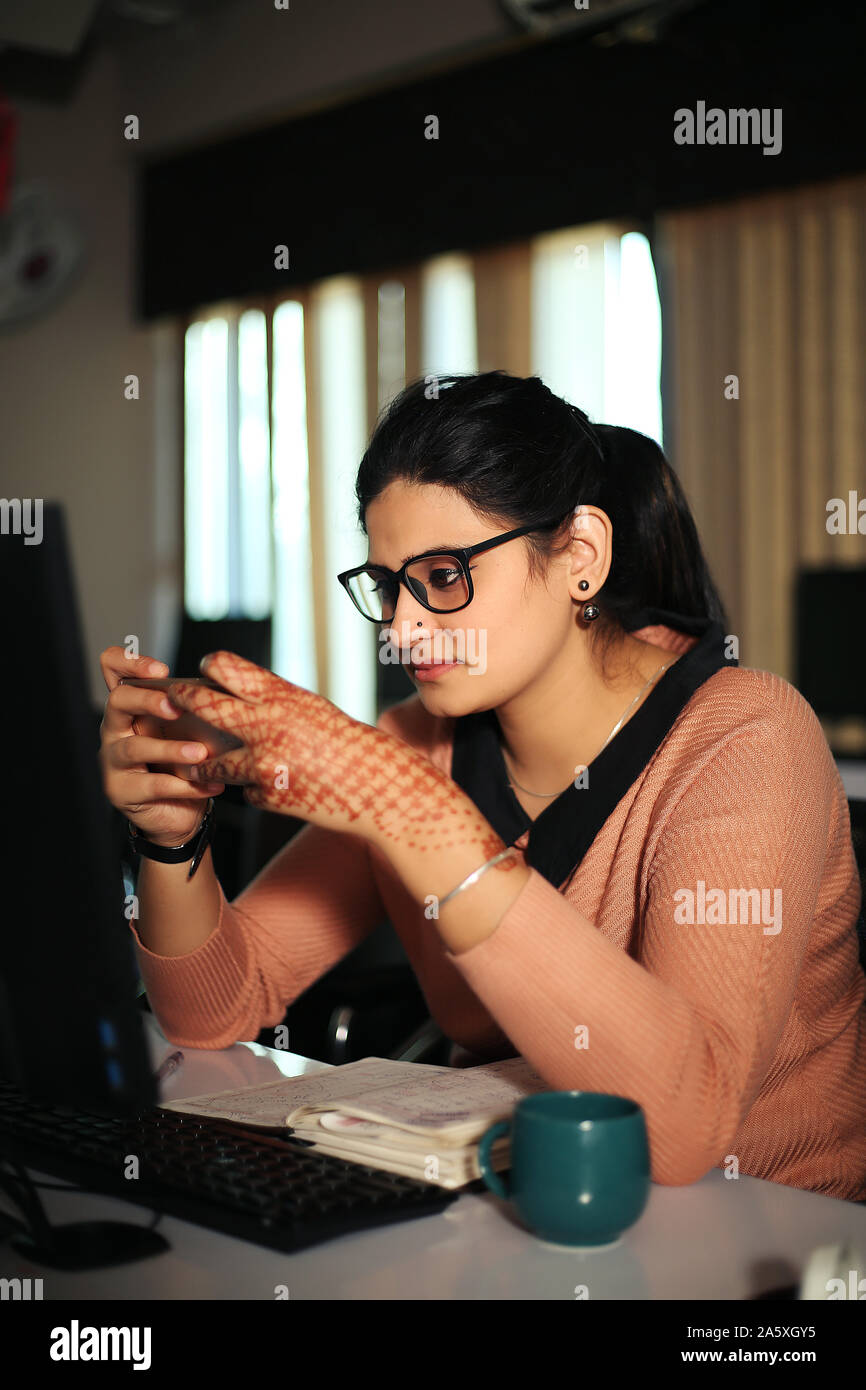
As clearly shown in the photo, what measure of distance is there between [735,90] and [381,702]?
1921 millimetres

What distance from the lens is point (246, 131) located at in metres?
5.01

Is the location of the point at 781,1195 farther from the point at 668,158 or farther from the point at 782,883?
the point at 668,158

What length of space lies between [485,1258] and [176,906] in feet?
2.02

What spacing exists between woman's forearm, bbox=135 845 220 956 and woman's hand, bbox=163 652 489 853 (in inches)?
14.6

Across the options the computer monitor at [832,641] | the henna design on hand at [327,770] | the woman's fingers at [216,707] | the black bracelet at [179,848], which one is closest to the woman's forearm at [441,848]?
the henna design on hand at [327,770]

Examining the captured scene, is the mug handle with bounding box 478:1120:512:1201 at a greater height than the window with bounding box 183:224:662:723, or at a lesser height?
lesser

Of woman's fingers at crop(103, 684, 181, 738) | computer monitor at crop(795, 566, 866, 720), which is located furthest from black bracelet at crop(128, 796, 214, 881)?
computer monitor at crop(795, 566, 866, 720)

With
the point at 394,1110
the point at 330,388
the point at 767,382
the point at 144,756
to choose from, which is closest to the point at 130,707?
the point at 144,756

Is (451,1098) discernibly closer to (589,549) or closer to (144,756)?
(144,756)

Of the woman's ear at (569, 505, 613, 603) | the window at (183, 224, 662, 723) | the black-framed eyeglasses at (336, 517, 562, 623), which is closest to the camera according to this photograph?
the black-framed eyeglasses at (336, 517, 562, 623)

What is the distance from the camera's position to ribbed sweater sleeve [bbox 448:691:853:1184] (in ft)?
3.07

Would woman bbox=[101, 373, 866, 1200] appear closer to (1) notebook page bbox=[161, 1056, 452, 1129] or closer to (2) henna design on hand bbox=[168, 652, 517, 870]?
(2) henna design on hand bbox=[168, 652, 517, 870]

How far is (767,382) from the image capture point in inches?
145
